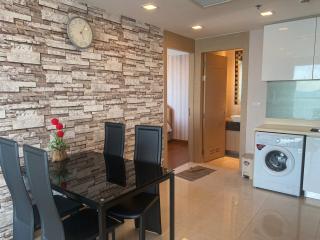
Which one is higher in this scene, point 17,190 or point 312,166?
point 17,190

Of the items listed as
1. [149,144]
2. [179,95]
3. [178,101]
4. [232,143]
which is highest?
[179,95]

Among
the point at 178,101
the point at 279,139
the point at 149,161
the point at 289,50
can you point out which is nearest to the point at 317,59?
the point at 289,50

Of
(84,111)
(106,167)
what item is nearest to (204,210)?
(106,167)

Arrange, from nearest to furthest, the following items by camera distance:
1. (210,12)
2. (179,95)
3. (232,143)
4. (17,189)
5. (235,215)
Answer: (17,189)
(235,215)
(210,12)
(232,143)
(179,95)

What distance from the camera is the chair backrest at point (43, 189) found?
1.39 meters

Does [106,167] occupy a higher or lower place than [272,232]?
higher

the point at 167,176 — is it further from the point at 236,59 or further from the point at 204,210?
the point at 236,59

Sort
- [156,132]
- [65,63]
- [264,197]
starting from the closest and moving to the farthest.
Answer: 1. [156,132]
2. [65,63]
3. [264,197]

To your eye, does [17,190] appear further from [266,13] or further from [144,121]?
[266,13]

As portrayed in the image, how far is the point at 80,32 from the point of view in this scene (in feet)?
8.42

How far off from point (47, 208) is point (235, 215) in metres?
2.08

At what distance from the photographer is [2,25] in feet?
6.61

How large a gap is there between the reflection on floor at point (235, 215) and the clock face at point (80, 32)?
2071 mm

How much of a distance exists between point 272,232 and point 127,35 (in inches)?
114
